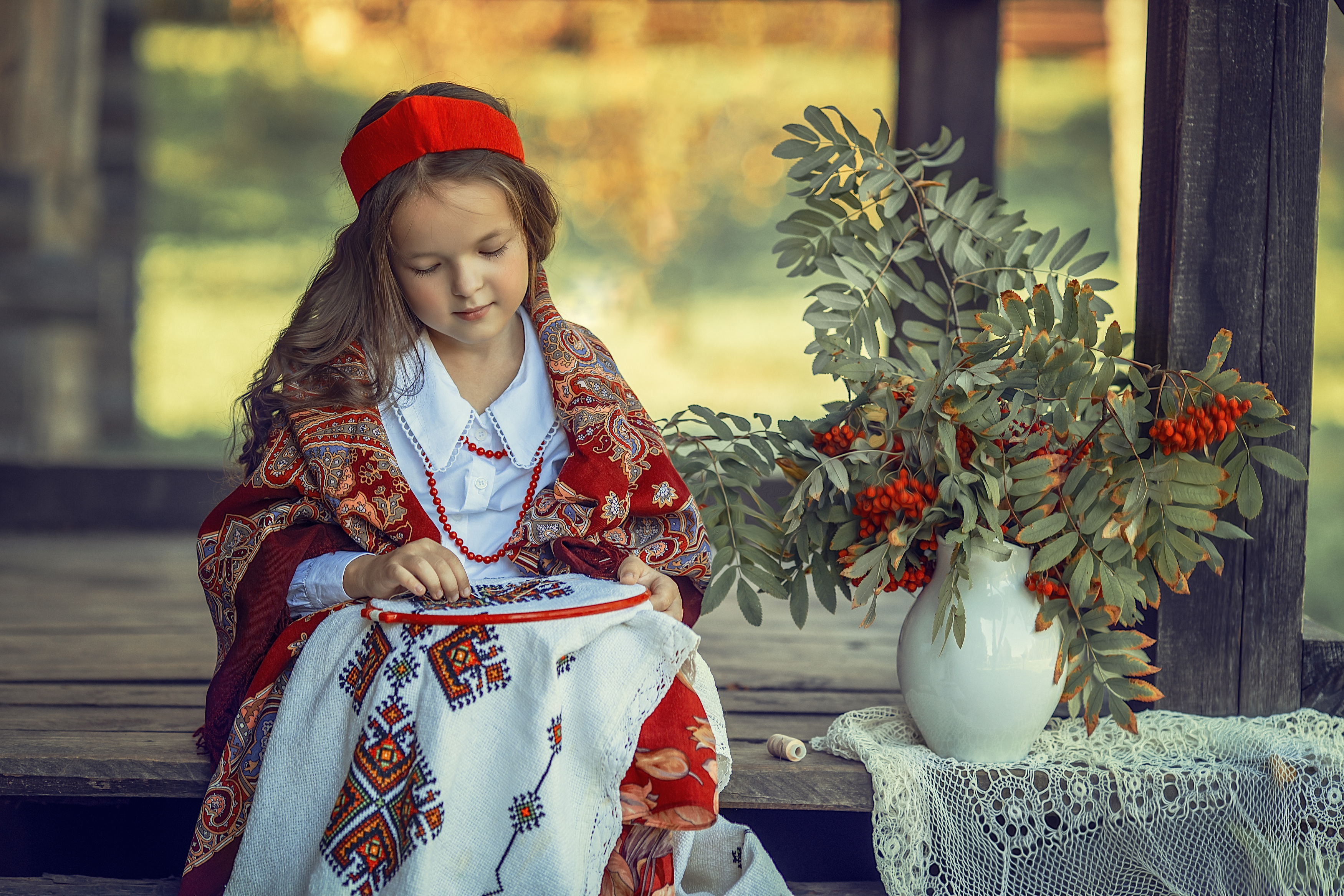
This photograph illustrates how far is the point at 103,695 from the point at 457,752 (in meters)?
0.92

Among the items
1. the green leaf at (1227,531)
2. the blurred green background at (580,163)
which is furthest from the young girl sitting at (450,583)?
the blurred green background at (580,163)

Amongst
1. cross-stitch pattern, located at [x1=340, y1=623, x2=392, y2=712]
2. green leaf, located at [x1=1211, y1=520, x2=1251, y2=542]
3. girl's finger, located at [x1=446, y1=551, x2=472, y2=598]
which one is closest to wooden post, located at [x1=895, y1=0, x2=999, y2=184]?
green leaf, located at [x1=1211, y1=520, x2=1251, y2=542]

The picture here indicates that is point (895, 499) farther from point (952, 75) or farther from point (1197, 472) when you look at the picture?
point (952, 75)

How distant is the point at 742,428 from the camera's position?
1699mm

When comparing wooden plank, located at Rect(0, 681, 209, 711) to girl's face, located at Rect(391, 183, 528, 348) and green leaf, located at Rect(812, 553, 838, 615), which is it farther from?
green leaf, located at Rect(812, 553, 838, 615)

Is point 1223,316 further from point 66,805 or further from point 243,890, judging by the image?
point 66,805

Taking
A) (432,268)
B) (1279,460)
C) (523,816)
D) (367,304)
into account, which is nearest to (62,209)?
(367,304)

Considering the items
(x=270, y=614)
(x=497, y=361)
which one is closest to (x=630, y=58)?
(x=497, y=361)

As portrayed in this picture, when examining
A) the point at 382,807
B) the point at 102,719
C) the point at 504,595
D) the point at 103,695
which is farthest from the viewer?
the point at 103,695

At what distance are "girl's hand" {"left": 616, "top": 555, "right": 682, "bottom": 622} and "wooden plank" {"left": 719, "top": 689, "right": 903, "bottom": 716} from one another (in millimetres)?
389

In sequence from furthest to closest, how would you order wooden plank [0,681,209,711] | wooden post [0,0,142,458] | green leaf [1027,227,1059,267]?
wooden post [0,0,142,458] → wooden plank [0,681,209,711] → green leaf [1027,227,1059,267]

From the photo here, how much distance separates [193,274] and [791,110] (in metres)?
3.18

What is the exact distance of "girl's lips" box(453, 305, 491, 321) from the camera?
155cm

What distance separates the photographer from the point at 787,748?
63.2 inches
